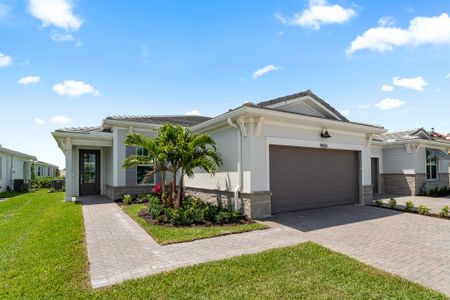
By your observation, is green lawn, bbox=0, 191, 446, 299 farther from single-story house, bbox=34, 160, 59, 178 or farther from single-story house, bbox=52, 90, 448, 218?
single-story house, bbox=34, 160, 59, 178

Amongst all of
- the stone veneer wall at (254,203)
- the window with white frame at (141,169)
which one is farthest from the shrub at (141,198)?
the stone veneer wall at (254,203)

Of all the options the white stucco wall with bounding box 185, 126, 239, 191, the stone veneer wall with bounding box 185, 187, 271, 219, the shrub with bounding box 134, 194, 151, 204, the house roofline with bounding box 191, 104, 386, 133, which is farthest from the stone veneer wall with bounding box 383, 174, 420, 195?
the shrub with bounding box 134, 194, 151, 204

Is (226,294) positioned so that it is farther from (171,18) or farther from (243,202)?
(171,18)

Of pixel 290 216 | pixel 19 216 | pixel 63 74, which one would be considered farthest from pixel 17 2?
pixel 290 216

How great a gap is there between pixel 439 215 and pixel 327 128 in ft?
16.4

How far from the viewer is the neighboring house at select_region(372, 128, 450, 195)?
1600 centimetres

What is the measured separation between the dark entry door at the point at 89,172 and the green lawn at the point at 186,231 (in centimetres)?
991

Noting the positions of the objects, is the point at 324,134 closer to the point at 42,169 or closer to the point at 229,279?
the point at 229,279

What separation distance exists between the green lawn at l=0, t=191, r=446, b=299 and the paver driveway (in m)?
0.34

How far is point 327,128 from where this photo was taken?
1054 cm

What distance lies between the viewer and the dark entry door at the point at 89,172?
624 inches

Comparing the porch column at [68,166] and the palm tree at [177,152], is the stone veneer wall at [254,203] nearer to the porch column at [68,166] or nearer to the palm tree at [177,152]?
the palm tree at [177,152]

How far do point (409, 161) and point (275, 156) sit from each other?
39.7 feet

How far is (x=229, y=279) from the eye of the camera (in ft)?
13.3
